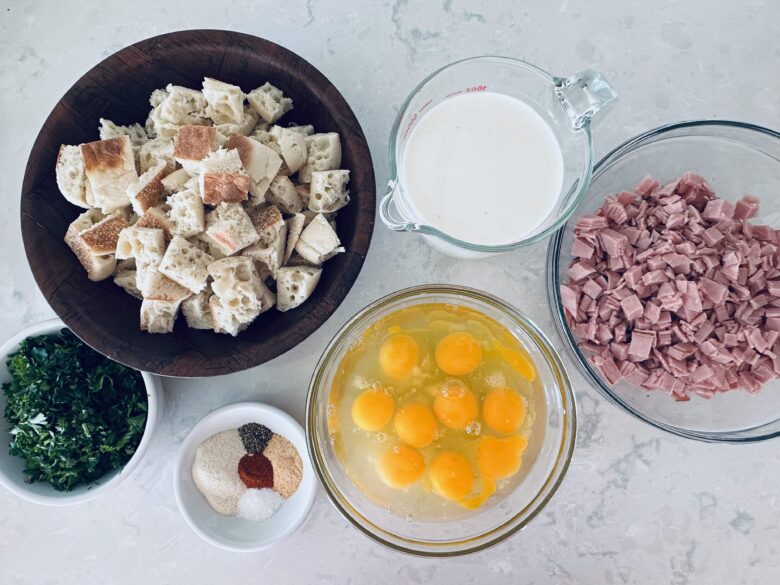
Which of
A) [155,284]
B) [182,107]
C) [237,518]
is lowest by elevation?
[237,518]

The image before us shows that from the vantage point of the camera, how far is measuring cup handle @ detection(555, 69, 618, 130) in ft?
4.04

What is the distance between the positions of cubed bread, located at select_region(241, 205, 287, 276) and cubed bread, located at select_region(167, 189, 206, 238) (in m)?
0.11

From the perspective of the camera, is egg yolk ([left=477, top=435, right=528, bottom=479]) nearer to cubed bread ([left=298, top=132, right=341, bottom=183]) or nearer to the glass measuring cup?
the glass measuring cup

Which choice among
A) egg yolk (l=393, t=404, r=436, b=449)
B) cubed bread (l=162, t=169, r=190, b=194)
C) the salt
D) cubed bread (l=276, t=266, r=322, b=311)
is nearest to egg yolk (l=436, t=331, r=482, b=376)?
egg yolk (l=393, t=404, r=436, b=449)

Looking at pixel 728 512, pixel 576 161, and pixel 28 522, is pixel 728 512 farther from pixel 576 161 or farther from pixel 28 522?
pixel 28 522

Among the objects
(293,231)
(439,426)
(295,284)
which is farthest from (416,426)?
(293,231)

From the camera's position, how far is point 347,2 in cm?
161

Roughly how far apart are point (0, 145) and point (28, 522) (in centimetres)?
102

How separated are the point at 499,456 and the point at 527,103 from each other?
81 centimetres

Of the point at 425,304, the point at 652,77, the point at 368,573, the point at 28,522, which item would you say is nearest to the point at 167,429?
the point at 28,522

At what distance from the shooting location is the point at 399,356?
4.45 feet

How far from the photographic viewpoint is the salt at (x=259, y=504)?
1521mm

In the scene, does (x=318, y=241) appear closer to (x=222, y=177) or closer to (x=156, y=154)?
(x=222, y=177)

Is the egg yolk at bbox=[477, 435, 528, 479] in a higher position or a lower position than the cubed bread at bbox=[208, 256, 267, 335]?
lower
